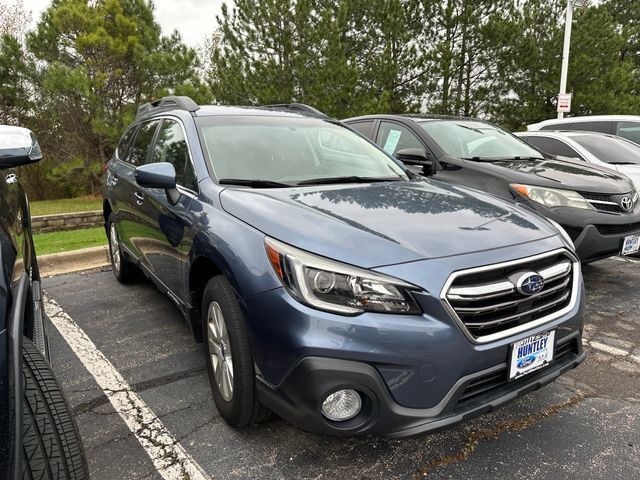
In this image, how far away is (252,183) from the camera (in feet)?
8.47

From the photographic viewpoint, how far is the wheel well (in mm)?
2379

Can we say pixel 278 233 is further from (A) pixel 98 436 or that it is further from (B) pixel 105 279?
(B) pixel 105 279

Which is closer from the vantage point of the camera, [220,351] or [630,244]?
[220,351]

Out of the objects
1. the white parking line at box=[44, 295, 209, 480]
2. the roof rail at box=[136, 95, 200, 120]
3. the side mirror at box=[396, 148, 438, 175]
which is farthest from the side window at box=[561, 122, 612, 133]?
the white parking line at box=[44, 295, 209, 480]

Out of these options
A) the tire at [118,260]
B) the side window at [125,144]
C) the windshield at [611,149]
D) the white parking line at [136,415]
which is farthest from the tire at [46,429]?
the windshield at [611,149]

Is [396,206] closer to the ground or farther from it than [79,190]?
farther from it

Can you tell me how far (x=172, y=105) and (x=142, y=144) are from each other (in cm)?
48

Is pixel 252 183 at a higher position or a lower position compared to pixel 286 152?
lower

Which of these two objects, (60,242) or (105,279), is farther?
(60,242)

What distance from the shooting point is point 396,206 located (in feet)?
7.76

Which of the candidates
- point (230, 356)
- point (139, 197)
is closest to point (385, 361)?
point (230, 356)

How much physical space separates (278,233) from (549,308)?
1236mm

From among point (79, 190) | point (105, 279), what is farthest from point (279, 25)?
point (105, 279)

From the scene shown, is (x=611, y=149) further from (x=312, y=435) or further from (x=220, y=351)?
(x=220, y=351)
